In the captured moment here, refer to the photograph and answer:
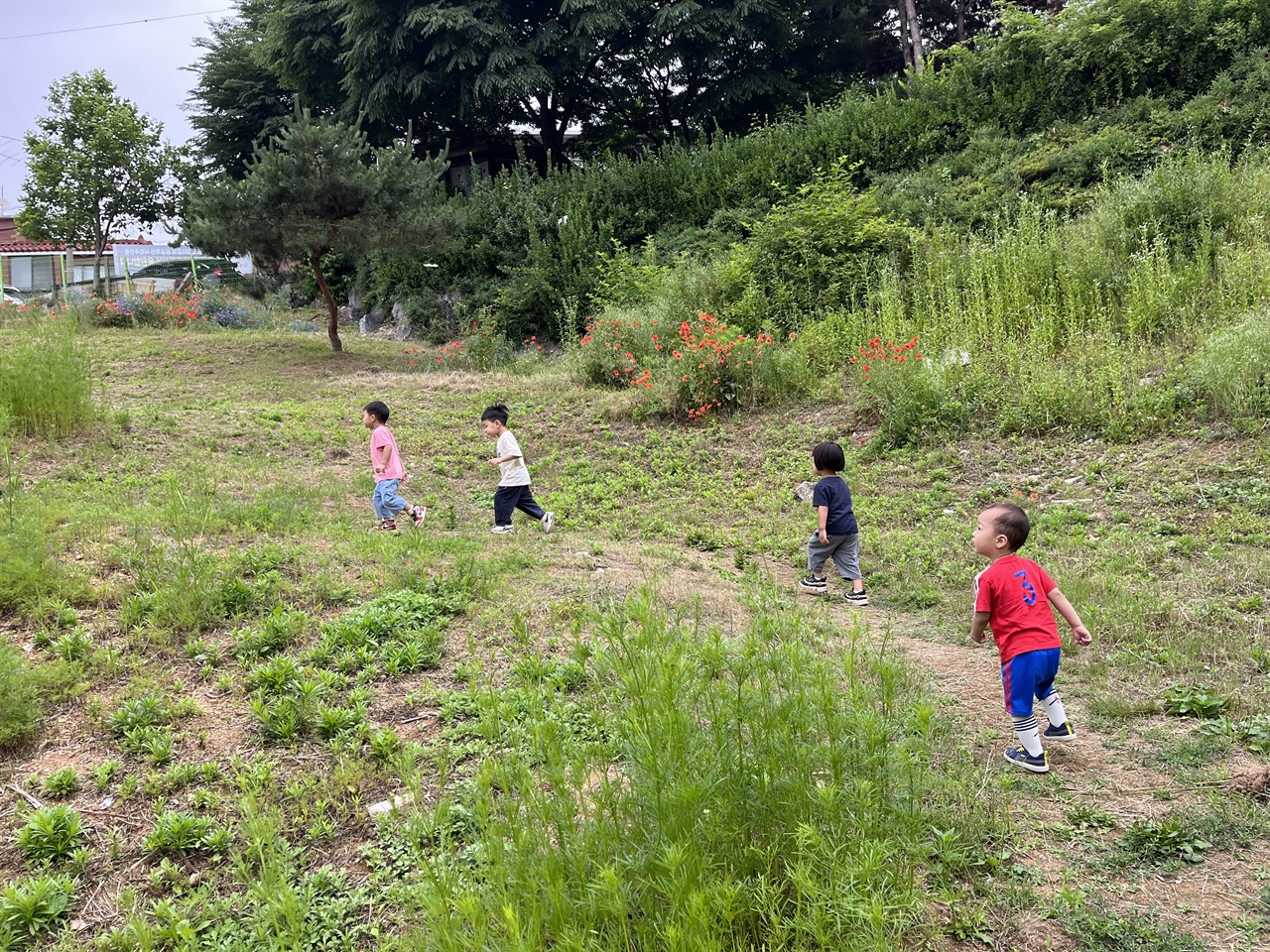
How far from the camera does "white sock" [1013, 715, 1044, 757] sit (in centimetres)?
331

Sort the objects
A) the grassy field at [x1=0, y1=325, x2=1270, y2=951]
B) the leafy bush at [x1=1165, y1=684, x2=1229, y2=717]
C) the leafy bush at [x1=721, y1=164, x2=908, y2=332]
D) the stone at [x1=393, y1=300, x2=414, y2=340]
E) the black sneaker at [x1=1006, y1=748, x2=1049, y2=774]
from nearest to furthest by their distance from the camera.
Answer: the grassy field at [x1=0, y1=325, x2=1270, y2=951] → the black sneaker at [x1=1006, y1=748, x2=1049, y2=774] → the leafy bush at [x1=1165, y1=684, x2=1229, y2=717] → the leafy bush at [x1=721, y1=164, x2=908, y2=332] → the stone at [x1=393, y1=300, x2=414, y2=340]

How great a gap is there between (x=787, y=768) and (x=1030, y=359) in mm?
7721

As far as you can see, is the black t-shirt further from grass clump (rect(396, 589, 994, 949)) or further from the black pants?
grass clump (rect(396, 589, 994, 949))

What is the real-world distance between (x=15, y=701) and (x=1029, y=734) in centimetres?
433

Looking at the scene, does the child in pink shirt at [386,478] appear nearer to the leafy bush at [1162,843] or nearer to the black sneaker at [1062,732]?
the black sneaker at [1062,732]

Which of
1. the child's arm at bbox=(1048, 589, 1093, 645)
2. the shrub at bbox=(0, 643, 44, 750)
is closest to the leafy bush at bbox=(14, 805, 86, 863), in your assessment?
the shrub at bbox=(0, 643, 44, 750)

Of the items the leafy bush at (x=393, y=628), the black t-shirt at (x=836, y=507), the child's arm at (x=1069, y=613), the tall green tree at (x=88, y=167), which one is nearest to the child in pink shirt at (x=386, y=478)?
the leafy bush at (x=393, y=628)

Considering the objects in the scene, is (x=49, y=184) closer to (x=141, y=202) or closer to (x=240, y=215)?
(x=141, y=202)

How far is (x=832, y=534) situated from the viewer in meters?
5.96

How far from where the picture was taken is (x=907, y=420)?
28.4ft

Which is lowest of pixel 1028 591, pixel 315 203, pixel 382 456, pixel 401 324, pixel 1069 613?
pixel 1069 613

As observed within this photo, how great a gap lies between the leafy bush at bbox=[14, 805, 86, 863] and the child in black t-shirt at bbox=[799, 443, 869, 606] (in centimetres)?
460

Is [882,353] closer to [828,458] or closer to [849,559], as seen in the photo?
[828,458]

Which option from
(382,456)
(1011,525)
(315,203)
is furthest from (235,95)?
(1011,525)
